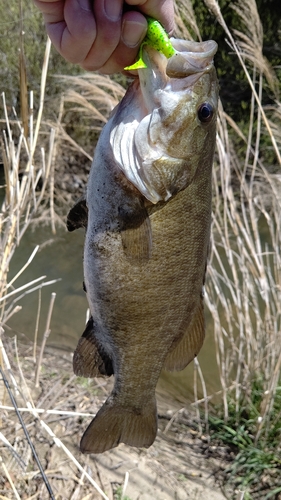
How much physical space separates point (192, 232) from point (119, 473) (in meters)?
2.08

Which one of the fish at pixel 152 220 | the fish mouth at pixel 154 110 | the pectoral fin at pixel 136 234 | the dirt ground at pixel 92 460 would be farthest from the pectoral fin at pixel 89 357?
the dirt ground at pixel 92 460

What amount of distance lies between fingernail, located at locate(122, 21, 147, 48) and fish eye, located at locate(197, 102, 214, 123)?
0.79 feet

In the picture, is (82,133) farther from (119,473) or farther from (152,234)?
(152,234)

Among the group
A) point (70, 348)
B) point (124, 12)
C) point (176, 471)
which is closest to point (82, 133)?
point (70, 348)

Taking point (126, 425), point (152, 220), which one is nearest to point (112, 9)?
point (152, 220)

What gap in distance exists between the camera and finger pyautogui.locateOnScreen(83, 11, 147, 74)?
1.16m

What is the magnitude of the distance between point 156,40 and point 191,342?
86cm

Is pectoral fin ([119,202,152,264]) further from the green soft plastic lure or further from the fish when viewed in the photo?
the green soft plastic lure

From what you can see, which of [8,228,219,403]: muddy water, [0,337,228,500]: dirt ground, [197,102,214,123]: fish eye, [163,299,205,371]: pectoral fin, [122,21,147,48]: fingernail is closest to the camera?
[122,21,147,48]: fingernail

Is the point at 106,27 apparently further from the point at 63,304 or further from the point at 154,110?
the point at 63,304

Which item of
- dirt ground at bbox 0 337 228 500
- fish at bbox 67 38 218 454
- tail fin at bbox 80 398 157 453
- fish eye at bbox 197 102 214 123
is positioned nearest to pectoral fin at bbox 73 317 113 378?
fish at bbox 67 38 218 454

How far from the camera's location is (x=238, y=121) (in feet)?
26.8

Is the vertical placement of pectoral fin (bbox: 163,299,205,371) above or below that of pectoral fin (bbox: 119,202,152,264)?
below

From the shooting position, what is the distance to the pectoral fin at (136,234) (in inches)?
50.1
